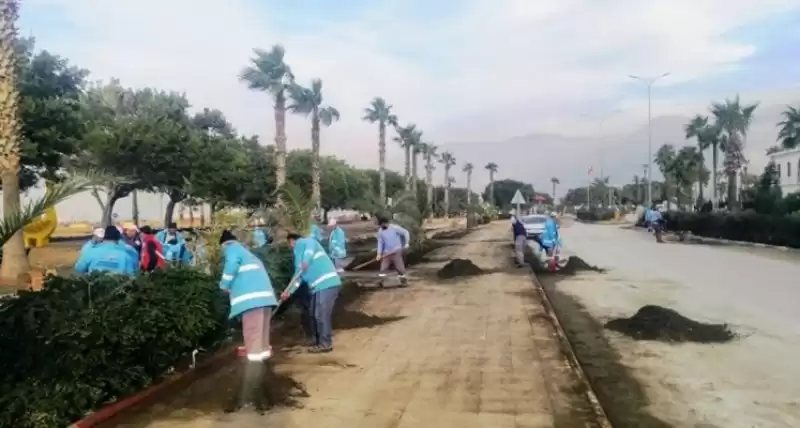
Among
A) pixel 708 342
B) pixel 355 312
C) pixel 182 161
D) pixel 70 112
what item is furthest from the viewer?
pixel 182 161

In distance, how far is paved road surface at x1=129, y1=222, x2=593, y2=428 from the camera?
22.4ft

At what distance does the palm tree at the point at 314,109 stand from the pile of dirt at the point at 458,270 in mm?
17231

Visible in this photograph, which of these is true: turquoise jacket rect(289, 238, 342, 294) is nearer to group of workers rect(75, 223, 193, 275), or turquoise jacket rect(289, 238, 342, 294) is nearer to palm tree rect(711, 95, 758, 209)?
group of workers rect(75, 223, 193, 275)

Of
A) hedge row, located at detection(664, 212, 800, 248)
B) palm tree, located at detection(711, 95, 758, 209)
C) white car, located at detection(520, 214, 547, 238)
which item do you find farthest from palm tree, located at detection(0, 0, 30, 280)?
palm tree, located at detection(711, 95, 758, 209)

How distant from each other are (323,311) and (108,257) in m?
2.42

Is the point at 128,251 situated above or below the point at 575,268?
above

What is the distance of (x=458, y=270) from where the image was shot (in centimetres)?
2119

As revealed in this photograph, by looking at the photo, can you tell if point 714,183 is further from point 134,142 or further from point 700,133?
point 134,142

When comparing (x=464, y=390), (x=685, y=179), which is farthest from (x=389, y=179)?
(x=464, y=390)

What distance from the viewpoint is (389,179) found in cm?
10538

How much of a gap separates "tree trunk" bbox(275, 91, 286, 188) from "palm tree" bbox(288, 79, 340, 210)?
0.94 metres

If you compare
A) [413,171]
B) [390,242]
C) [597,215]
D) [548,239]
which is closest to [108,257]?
[390,242]

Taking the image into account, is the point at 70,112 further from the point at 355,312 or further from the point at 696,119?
the point at 696,119

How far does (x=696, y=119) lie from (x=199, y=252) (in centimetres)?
7381
